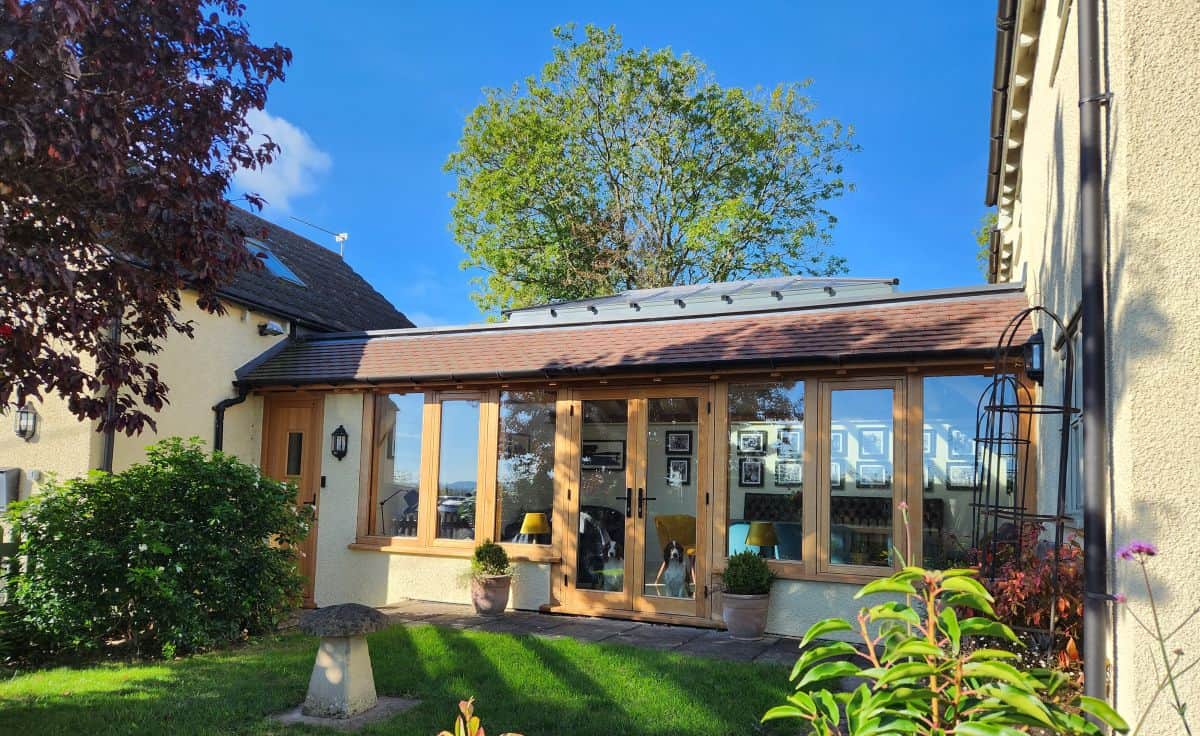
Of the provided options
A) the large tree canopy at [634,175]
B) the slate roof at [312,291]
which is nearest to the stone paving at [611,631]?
the slate roof at [312,291]

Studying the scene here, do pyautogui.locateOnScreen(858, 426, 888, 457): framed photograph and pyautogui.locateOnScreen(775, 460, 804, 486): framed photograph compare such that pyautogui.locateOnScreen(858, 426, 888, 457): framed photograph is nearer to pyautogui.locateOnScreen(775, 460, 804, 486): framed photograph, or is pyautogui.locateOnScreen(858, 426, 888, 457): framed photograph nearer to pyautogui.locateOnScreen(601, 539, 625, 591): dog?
pyautogui.locateOnScreen(775, 460, 804, 486): framed photograph

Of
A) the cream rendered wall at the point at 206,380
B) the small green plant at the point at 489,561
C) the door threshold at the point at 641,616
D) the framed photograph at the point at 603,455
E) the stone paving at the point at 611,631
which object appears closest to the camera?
the stone paving at the point at 611,631

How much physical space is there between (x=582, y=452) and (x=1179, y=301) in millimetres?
7197

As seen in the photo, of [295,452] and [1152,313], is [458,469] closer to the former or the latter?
[295,452]

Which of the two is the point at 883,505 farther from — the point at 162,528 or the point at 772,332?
the point at 162,528

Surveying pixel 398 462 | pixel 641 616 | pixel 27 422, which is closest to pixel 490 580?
pixel 641 616

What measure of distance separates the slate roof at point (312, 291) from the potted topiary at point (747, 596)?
7249 millimetres

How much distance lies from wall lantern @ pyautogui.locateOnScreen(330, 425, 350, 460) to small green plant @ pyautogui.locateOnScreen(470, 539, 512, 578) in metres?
2.50

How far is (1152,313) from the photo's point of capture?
10.9 ft

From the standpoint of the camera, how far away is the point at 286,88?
260 inches

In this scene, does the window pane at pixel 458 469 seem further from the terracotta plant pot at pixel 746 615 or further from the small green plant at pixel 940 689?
the small green plant at pixel 940 689

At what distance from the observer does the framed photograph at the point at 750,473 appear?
355 inches

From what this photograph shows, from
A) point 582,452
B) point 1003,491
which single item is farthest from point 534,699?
point 1003,491

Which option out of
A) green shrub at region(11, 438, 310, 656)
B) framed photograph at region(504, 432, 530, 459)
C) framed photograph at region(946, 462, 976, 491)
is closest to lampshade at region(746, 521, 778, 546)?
framed photograph at region(946, 462, 976, 491)
